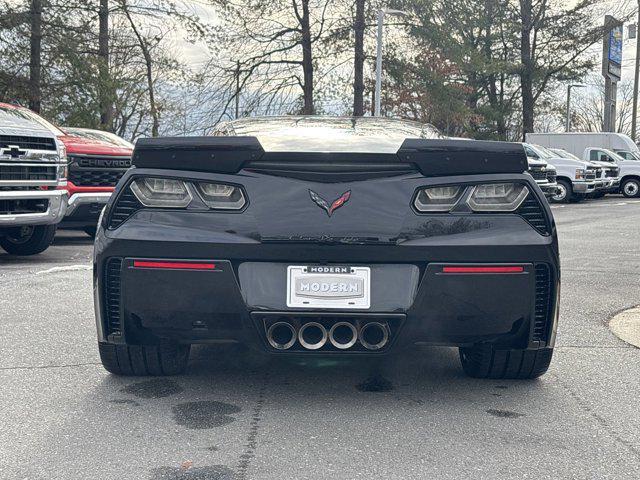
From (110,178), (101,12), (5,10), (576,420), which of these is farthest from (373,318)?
(101,12)

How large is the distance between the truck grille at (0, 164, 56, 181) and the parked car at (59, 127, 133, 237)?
1.74m

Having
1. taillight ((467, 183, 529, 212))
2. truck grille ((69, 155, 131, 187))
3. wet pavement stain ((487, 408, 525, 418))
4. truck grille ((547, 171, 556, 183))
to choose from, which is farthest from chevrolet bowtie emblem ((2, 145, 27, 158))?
truck grille ((547, 171, 556, 183))

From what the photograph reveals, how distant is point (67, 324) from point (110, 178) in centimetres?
602

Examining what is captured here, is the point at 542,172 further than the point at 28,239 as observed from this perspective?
Yes

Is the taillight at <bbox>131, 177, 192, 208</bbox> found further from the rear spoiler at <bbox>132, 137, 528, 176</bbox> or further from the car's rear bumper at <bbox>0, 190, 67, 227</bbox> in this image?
the car's rear bumper at <bbox>0, 190, 67, 227</bbox>

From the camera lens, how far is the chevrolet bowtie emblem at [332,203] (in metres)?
3.67

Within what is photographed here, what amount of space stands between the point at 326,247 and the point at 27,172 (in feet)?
20.7

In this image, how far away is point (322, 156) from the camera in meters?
3.75

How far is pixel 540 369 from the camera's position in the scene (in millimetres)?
4250

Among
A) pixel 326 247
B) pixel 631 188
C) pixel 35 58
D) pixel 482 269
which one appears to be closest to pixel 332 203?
pixel 326 247

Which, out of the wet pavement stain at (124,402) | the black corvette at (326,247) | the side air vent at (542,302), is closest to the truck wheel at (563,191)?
the side air vent at (542,302)

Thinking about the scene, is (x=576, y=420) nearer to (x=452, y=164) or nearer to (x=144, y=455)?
(x=452, y=164)

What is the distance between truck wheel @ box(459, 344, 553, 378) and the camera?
4172 mm

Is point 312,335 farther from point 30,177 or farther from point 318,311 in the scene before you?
point 30,177
